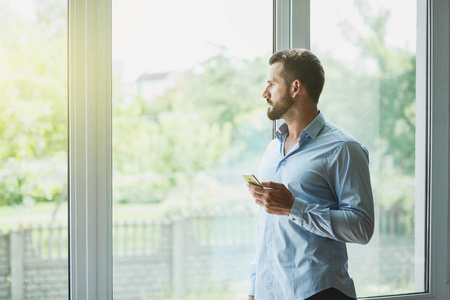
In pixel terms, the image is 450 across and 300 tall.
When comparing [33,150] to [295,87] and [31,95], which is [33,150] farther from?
[295,87]

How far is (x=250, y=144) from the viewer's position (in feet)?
7.30

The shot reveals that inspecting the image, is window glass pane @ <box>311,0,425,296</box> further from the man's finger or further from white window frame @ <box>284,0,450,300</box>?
the man's finger

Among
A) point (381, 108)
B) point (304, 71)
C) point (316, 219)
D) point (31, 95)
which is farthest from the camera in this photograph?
point (381, 108)

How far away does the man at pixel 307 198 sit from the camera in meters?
1.63

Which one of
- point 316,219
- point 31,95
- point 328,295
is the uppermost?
point 31,95

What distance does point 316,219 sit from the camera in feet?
5.31

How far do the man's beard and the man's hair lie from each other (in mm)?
56

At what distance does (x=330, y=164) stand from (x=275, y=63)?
0.46 m

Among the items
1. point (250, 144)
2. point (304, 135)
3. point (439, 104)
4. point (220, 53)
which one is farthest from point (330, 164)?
point (439, 104)

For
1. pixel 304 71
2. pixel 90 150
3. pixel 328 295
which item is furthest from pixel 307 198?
pixel 90 150

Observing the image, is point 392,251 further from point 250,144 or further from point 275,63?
point 275,63

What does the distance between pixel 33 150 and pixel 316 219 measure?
115 centimetres

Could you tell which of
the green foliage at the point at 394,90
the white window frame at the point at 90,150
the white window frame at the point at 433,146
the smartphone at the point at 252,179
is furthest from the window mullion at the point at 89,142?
the white window frame at the point at 433,146

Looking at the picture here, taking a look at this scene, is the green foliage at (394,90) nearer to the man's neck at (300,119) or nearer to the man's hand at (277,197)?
the man's neck at (300,119)
